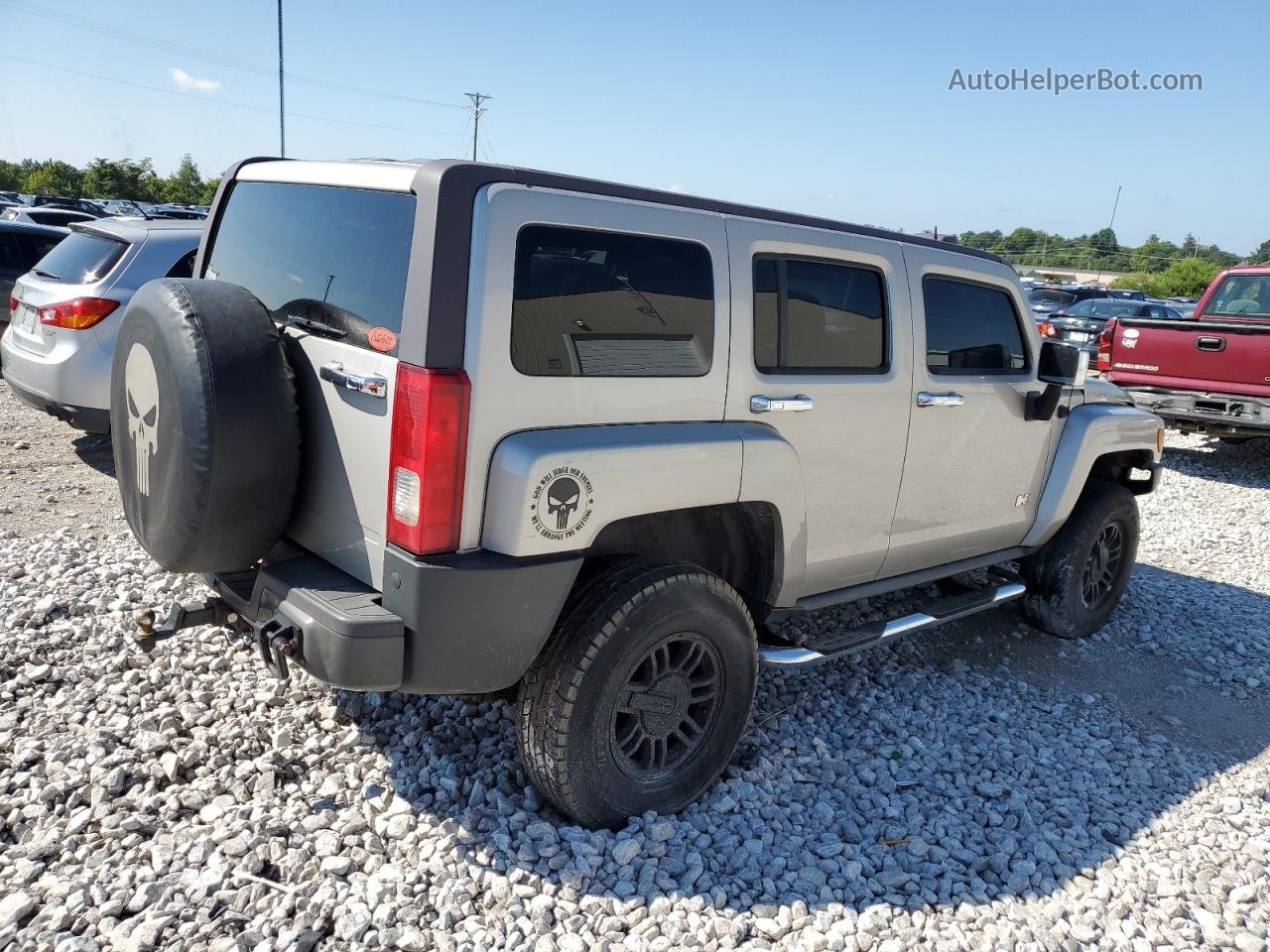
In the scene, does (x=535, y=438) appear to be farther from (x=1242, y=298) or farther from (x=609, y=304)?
(x=1242, y=298)

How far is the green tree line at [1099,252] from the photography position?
53031 millimetres

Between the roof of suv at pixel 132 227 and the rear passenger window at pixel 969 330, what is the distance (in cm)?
545

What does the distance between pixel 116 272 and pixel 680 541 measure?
16.8 ft

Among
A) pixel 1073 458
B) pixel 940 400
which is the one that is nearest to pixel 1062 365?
pixel 1073 458

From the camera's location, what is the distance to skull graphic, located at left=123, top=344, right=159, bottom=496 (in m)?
2.83

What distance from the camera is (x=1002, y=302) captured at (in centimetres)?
440

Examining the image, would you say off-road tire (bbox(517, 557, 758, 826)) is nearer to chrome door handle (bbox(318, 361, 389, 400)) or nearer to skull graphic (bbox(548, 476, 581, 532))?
skull graphic (bbox(548, 476, 581, 532))

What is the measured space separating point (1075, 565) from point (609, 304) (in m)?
3.31

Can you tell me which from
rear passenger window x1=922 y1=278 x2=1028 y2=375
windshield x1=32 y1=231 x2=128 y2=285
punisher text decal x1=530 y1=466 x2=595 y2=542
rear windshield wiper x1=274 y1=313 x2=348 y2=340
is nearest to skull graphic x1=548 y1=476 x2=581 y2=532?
punisher text decal x1=530 y1=466 x2=595 y2=542

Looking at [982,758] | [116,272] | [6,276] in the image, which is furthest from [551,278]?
[6,276]

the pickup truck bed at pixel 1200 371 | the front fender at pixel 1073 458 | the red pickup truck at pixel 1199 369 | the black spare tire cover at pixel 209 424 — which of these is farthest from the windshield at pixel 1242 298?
the black spare tire cover at pixel 209 424

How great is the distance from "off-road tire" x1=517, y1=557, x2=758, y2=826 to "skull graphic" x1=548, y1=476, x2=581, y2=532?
0.34m

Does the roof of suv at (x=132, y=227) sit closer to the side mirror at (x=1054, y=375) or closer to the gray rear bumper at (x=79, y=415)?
the gray rear bumper at (x=79, y=415)

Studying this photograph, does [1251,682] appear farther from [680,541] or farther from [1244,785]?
[680,541]
